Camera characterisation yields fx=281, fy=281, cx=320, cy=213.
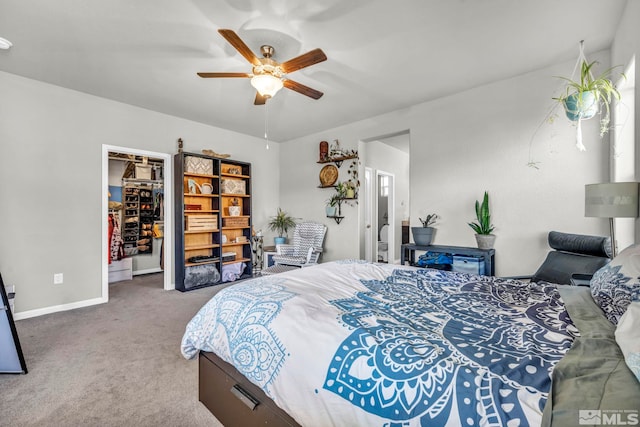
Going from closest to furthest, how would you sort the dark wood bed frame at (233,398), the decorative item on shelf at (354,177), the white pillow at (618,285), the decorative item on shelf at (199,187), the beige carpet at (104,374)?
the white pillow at (618,285) → the dark wood bed frame at (233,398) → the beige carpet at (104,374) → the decorative item on shelf at (199,187) → the decorative item on shelf at (354,177)

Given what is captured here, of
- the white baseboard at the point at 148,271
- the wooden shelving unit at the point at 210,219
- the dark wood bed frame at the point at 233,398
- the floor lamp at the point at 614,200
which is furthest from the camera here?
the white baseboard at the point at 148,271

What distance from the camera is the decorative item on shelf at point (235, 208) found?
16.4ft

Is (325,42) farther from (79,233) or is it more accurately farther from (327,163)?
(79,233)

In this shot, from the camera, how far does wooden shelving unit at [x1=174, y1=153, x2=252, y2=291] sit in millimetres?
4254

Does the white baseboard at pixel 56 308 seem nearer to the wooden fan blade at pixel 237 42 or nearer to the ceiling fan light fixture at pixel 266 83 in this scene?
A: the ceiling fan light fixture at pixel 266 83

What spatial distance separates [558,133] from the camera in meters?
2.92

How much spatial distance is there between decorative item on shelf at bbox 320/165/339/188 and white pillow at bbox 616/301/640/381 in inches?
164

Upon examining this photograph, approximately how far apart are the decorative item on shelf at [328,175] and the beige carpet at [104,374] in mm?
2849

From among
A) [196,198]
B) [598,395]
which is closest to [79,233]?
[196,198]

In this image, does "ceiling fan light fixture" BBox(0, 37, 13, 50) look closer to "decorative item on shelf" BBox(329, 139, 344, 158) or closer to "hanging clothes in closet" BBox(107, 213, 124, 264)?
"hanging clothes in closet" BBox(107, 213, 124, 264)

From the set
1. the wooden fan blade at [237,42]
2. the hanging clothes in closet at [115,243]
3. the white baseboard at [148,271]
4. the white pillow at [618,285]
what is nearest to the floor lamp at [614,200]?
the white pillow at [618,285]

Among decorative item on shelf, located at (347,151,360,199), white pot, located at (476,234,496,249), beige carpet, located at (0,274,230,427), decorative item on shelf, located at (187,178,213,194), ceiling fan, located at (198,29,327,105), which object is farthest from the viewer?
decorative item on shelf, located at (347,151,360,199)

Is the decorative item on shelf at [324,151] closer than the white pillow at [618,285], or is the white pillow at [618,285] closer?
the white pillow at [618,285]

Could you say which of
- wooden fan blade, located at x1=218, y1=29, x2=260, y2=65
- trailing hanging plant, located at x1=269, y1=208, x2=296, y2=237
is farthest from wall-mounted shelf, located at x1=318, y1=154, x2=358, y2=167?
wooden fan blade, located at x1=218, y1=29, x2=260, y2=65
